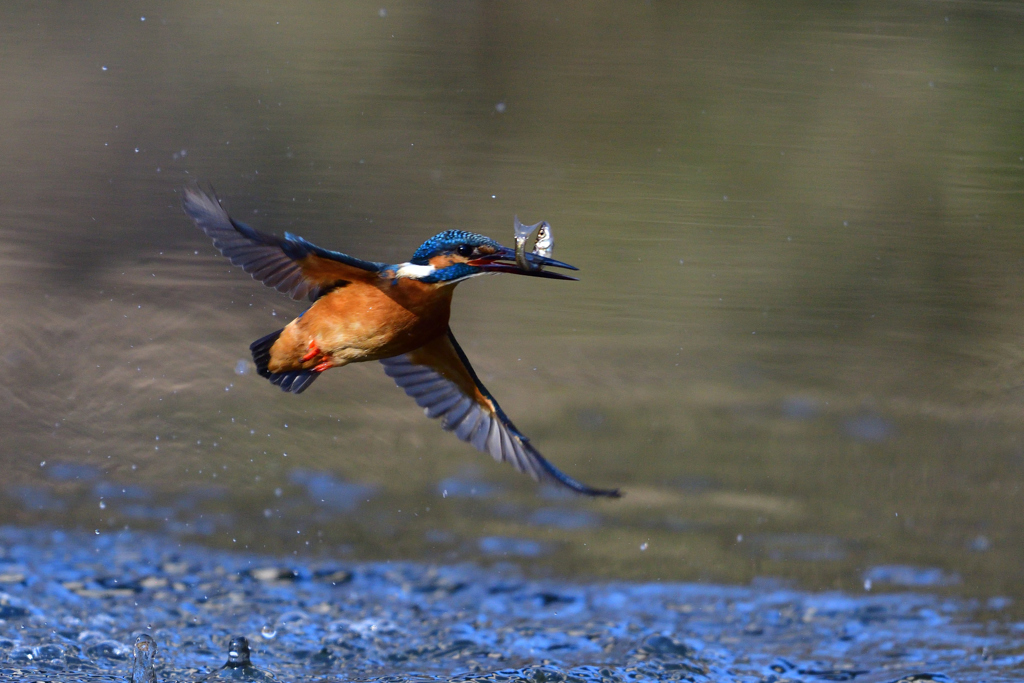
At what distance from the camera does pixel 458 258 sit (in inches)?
54.4

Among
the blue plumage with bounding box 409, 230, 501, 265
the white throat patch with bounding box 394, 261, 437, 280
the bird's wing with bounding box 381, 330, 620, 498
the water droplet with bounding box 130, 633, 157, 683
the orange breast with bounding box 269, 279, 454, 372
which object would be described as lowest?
the water droplet with bounding box 130, 633, 157, 683

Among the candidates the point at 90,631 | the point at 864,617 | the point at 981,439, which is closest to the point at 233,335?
the point at 90,631

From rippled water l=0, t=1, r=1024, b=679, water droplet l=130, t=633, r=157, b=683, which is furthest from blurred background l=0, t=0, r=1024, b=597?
water droplet l=130, t=633, r=157, b=683

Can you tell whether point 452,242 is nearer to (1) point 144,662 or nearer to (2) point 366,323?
(2) point 366,323

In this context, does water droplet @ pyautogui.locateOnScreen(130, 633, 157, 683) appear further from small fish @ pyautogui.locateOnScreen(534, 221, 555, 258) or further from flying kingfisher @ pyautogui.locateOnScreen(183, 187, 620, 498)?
small fish @ pyautogui.locateOnScreen(534, 221, 555, 258)

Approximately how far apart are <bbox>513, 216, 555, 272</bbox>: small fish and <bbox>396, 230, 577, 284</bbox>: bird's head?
5 cm

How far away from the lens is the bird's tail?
5.01 ft

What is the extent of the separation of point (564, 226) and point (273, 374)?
6.39 ft

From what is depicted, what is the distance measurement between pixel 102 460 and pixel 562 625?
1.41m

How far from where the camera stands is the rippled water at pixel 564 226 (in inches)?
122

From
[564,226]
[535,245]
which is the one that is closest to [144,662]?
[535,245]

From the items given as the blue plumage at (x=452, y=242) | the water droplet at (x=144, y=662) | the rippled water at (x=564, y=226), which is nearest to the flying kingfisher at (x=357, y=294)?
the blue plumage at (x=452, y=242)

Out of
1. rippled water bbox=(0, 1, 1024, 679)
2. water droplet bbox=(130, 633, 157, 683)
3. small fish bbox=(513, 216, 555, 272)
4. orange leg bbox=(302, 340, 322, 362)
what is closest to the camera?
small fish bbox=(513, 216, 555, 272)

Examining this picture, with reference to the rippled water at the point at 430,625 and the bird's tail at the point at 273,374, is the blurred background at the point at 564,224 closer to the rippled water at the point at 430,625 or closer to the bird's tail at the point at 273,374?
the rippled water at the point at 430,625
